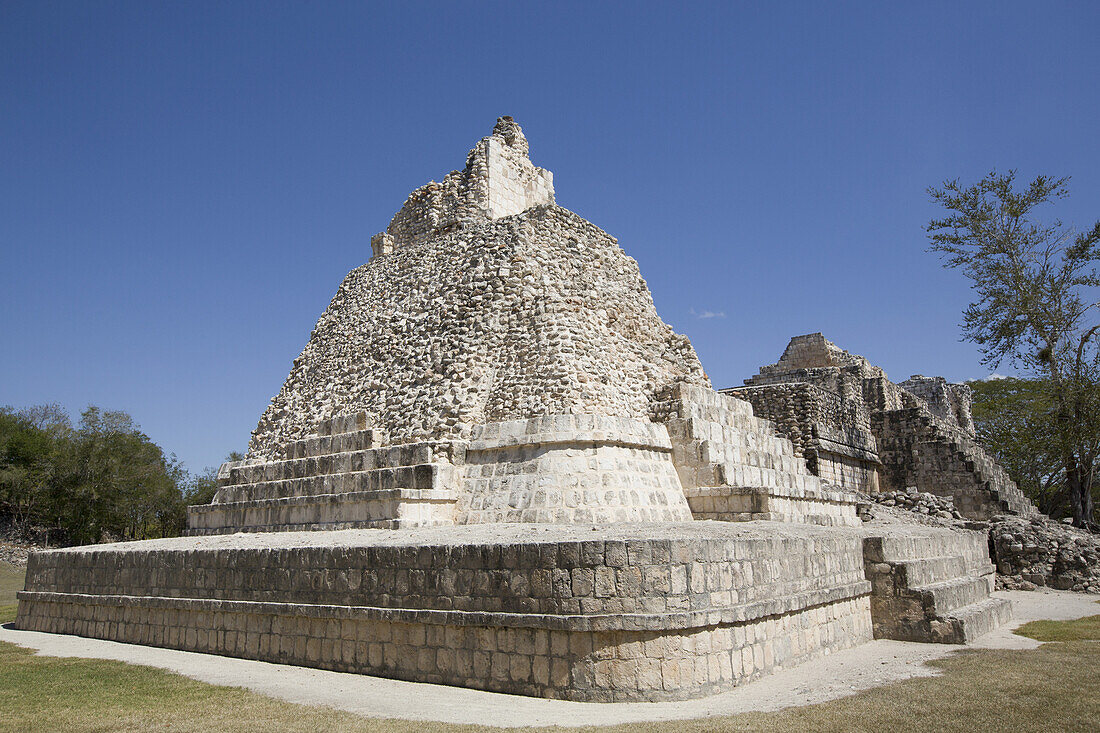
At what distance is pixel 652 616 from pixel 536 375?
518 centimetres

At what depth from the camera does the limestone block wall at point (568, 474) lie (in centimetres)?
899

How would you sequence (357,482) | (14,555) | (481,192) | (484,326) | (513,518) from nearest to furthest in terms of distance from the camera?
1. (513,518)
2. (357,482)
3. (484,326)
4. (481,192)
5. (14,555)

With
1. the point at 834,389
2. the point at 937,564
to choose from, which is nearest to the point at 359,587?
the point at 937,564

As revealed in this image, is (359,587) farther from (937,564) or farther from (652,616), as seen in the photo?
(937,564)

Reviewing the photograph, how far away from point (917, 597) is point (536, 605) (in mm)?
5072

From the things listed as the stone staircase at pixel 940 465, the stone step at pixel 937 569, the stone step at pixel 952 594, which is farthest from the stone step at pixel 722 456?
the stone staircase at pixel 940 465

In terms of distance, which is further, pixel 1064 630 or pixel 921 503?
pixel 921 503

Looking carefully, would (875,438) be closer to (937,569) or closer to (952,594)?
(937,569)

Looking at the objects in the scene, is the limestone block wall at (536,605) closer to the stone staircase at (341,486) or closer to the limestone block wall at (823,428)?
the stone staircase at (341,486)

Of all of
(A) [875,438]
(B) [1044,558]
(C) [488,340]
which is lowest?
(B) [1044,558]

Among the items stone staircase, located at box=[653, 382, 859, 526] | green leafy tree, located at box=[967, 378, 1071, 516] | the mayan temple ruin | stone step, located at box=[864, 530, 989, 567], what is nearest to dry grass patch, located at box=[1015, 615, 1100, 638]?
the mayan temple ruin

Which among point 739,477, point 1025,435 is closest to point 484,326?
point 739,477

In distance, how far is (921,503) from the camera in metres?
17.6

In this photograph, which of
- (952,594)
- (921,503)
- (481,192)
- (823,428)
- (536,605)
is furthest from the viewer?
(823,428)
